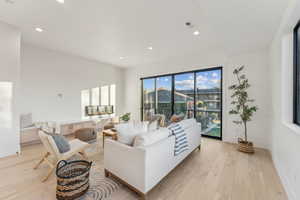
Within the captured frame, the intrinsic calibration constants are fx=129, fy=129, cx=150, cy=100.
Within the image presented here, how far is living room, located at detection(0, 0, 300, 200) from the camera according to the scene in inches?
73.7

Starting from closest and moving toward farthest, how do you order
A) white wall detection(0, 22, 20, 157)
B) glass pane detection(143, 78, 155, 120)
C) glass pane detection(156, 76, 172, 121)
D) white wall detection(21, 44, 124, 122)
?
white wall detection(0, 22, 20, 157), white wall detection(21, 44, 124, 122), glass pane detection(156, 76, 172, 121), glass pane detection(143, 78, 155, 120)

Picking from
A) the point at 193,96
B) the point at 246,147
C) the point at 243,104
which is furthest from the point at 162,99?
the point at 246,147

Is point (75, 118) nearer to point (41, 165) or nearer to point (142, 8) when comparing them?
point (41, 165)

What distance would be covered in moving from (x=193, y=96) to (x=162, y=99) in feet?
4.82

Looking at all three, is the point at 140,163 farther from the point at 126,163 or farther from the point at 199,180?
the point at 199,180

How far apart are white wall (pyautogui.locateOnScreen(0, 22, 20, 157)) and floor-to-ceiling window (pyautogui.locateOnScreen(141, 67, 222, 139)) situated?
4.51m

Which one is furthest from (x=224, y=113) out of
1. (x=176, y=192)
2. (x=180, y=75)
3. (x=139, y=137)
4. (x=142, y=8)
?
(x=142, y=8)

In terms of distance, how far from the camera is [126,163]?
1.84m

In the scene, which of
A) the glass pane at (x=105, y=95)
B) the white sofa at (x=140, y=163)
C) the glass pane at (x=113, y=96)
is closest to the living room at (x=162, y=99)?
the white sofa at (x=140, y=163)

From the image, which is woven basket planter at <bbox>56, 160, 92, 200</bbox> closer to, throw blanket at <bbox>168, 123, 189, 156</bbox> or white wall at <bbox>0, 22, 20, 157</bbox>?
throw blanket at <bbox>168, 123, 189, 156</bbox>

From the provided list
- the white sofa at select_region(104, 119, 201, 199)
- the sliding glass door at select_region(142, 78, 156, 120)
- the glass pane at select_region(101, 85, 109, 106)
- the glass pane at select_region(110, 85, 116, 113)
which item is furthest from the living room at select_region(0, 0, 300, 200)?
the glass pane at select_region(110, 85, 116, 113)

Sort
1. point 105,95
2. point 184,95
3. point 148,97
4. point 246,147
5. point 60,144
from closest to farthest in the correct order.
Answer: point 60,144
point 246,147
point 184,95
point 105,95
point 148,97

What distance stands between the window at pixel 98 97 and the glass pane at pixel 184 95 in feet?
10.4

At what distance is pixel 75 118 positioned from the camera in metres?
5.11
